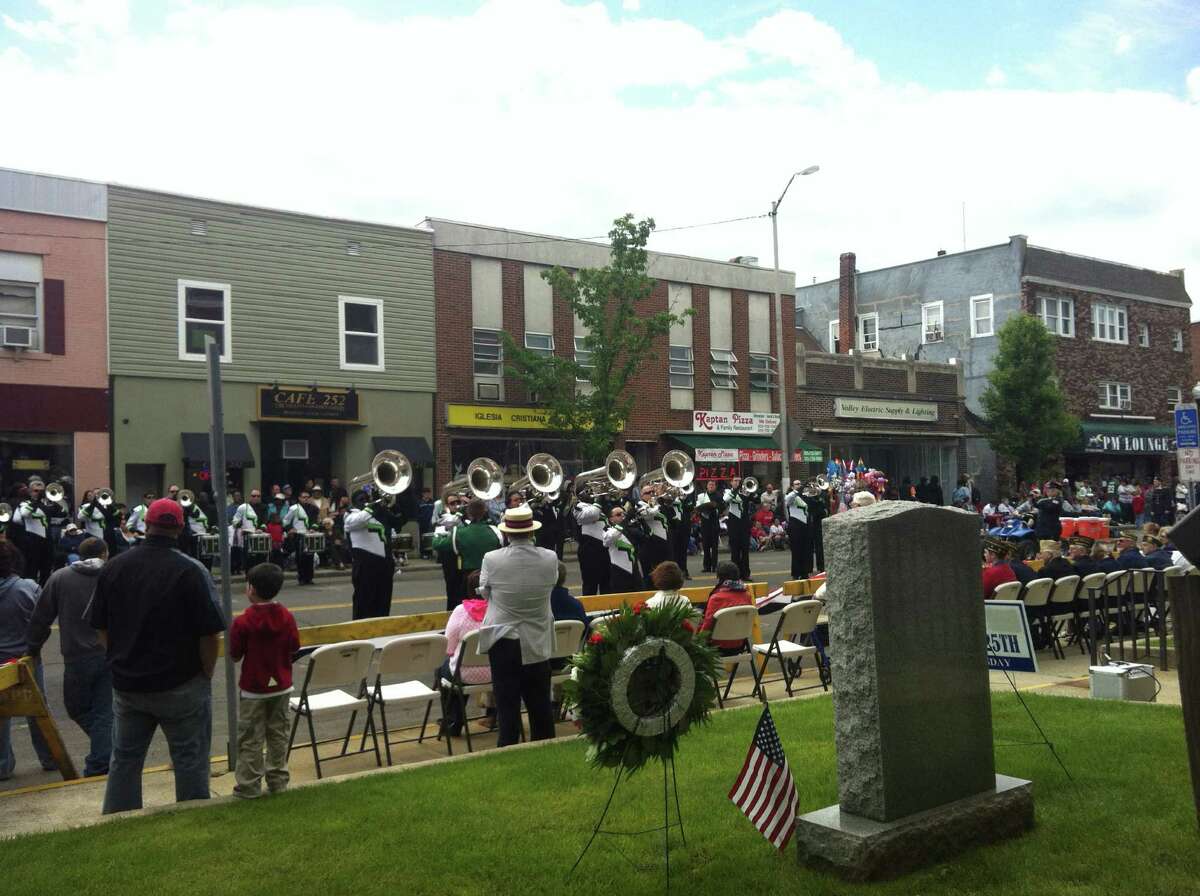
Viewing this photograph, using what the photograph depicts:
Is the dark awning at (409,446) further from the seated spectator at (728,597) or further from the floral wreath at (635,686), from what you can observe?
the floral wreath at (635,686)

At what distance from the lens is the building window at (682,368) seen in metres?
33.4

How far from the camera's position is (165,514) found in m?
6.21

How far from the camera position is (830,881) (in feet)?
15.6

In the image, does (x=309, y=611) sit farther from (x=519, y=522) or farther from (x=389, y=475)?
(x=519, y=522)

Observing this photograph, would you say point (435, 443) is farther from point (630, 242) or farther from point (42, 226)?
point (42, 226)

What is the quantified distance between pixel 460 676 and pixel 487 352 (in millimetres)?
22244

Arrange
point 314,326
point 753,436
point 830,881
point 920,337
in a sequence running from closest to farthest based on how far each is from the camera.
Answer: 1. point 830,881
2. point 314,326
3. point 753,436
4. point 920,337

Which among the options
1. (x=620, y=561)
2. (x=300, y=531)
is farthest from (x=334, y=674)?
(x=300, y=531)

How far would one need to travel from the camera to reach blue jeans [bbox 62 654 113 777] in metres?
7.54

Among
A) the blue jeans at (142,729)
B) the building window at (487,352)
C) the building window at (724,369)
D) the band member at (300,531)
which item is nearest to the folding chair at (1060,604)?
the blue jeans at (142,729)

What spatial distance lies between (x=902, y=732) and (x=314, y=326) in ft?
78.3

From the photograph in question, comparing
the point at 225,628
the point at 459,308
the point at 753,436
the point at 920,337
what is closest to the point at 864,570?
the point at 225,628

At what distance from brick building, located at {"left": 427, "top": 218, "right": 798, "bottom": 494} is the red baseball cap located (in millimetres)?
22229

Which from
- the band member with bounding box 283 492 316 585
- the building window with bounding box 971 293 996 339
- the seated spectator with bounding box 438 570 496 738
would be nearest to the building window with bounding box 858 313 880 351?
the building window with bounding box 971 293 996 339
